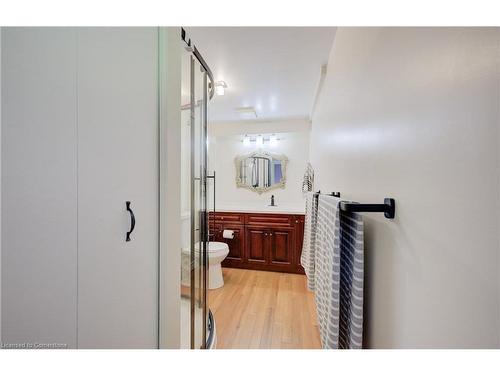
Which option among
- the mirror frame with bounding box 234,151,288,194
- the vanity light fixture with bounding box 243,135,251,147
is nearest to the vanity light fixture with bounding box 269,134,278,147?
the mirror frame with bounding box 234,151,288,194

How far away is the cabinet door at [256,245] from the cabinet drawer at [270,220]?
9cm

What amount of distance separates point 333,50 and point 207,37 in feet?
3.04

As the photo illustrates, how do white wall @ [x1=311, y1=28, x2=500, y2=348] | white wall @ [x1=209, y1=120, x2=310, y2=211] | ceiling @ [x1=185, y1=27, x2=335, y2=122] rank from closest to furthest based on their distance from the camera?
white wall @ [x1=311, y1=28, x2=500, y2=348] < ceiling @ [x1=185, y1=27, x2=335, y2=122] < white wall @ [x1=209, y1=120, x2=310, y2=211]

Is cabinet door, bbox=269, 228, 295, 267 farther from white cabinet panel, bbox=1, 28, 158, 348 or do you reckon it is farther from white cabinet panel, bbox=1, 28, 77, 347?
white cabinet panel, bbox=1, 28, 77, 347

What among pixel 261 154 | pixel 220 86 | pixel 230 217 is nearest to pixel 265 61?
pixel 220 86

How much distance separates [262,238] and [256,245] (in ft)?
0.44

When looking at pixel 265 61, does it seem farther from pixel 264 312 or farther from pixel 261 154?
pixel 264 312

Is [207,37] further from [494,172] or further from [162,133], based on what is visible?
[494,172]

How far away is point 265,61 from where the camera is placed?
1765 mm

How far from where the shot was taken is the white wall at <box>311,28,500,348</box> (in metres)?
0.33

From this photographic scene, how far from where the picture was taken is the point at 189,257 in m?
1.30

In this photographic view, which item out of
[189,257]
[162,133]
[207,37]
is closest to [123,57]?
[162,133]

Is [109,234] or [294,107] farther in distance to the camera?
[294,107]

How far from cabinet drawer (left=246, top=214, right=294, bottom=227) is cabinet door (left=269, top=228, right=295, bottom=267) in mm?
82
